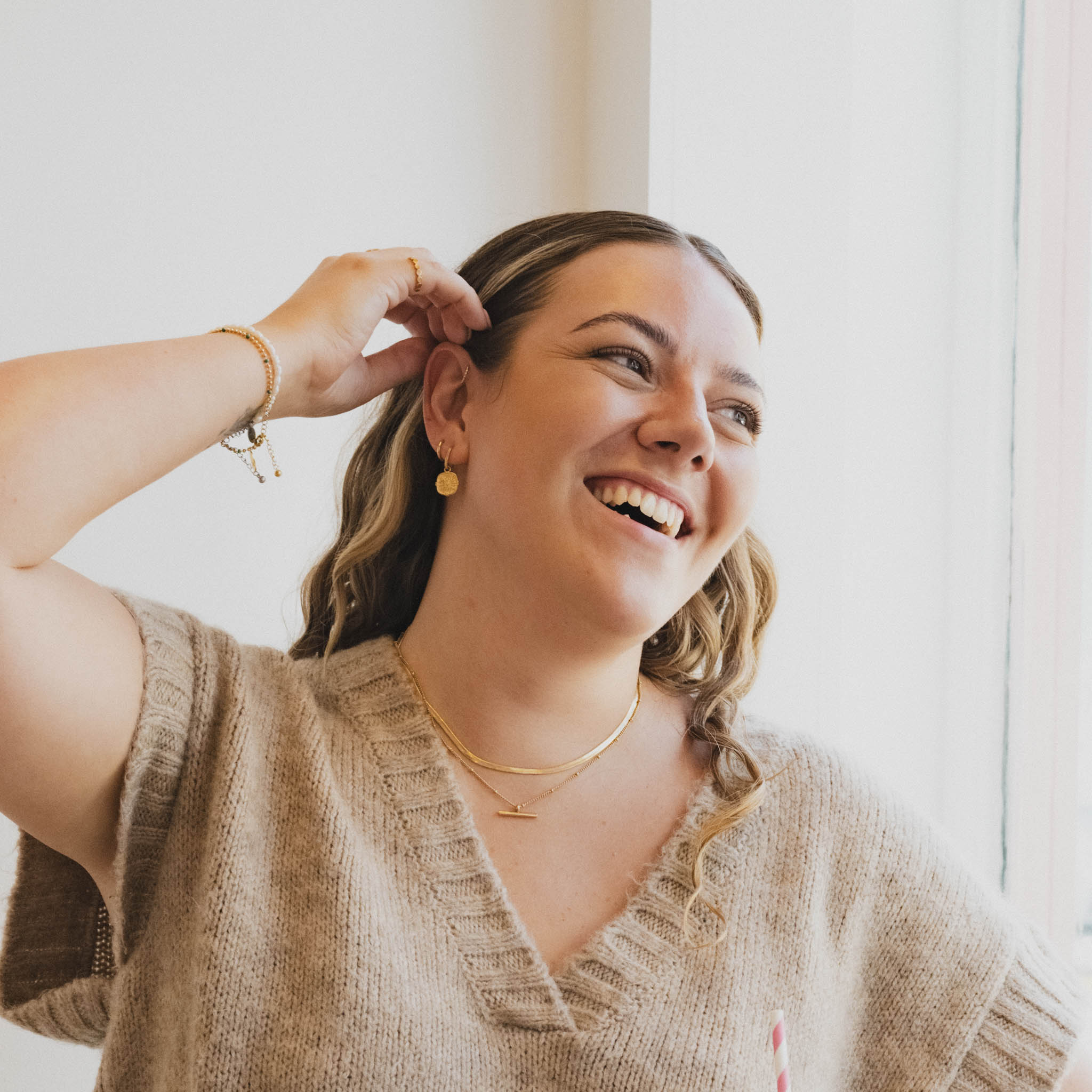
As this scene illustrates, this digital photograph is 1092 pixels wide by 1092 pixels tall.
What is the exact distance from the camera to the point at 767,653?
2.06 meters

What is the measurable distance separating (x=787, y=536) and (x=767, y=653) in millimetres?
199

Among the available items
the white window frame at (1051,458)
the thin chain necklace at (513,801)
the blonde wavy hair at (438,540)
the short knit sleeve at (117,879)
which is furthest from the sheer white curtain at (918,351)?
the short knit sleeve at (117,879)

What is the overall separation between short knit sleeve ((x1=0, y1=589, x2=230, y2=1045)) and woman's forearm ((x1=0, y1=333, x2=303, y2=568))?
0.51 ft

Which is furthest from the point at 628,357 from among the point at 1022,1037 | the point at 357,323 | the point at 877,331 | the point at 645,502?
the point at 877,331

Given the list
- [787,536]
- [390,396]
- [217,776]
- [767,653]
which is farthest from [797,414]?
[217,776]

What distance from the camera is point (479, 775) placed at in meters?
1.35

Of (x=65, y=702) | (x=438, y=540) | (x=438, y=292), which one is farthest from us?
(x=438, y=540)

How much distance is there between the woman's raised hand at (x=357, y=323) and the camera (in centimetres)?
125

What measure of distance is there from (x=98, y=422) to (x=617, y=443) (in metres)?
0.51

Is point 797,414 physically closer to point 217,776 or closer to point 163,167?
point 163,167

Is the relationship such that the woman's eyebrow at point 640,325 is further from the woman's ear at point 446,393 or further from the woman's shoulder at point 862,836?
the woman's shoulder at point 862,836

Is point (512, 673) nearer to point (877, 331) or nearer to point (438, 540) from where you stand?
point (438, 540)

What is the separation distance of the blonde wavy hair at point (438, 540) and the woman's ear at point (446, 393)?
2 centimetres

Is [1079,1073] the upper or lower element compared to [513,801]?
Answer: lower
